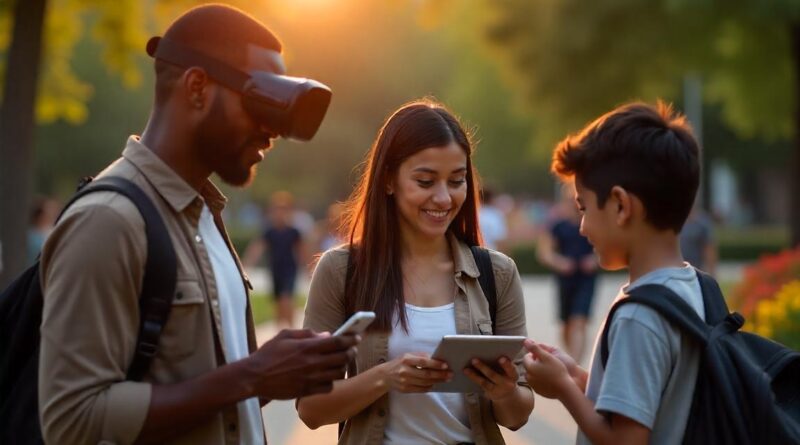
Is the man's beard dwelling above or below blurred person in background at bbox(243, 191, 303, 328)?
above

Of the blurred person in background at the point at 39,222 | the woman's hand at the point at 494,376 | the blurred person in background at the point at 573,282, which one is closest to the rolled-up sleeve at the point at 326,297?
the woman's hand at the point at 494,376

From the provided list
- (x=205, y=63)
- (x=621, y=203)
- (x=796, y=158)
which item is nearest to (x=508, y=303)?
(x=621, y=203)

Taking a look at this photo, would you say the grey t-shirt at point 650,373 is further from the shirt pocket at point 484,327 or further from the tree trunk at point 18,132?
the tree trunk at point 18,132

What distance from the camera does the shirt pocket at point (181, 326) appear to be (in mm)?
2947

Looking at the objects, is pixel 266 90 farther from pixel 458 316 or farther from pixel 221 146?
pixel 458 316

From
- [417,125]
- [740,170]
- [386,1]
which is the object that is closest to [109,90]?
[740,170]

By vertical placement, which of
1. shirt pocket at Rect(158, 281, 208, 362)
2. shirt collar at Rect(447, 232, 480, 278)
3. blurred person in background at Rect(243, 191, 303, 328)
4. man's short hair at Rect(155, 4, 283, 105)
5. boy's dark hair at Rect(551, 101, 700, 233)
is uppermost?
man's short hair at Rect(155, 4, 283, 105)

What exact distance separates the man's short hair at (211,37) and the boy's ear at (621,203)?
39.3 inches

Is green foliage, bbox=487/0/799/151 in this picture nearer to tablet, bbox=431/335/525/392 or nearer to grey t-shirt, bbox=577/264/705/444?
tablet, bbox=431/335/525/392

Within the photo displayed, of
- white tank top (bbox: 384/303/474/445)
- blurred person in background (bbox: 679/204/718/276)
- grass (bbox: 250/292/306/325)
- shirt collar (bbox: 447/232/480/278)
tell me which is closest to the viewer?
white tank top (bbox: 384/303/474/445)

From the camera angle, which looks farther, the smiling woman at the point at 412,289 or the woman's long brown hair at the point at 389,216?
the woman's long brown hair at the point at 389,216

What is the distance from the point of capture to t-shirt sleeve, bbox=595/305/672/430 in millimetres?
3217

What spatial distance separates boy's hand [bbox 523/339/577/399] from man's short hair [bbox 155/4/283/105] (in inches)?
43.8

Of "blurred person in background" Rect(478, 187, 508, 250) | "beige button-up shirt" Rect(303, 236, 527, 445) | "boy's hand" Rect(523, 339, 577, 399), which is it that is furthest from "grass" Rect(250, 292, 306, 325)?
"boy's hand" Rect(523, 339, 577, 399)
